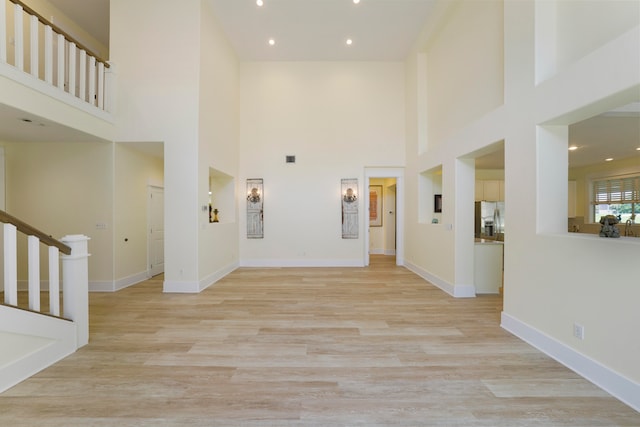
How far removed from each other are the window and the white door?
10821 mm

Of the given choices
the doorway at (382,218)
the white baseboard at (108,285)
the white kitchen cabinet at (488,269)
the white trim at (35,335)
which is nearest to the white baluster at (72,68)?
the white baseboard at (108,285)

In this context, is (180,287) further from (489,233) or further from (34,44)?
(489,233)

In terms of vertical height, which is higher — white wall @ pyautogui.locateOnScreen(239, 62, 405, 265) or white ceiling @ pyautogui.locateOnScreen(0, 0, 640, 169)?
white ceiling @ pyautogui.locateOnScreen(0, 0, 640, 169)

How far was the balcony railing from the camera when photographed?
3.30 m

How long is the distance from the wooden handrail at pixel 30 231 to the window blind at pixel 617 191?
35.4 feet

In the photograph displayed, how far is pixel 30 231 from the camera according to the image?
7.78 feet

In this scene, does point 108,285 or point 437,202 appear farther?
point 437,202

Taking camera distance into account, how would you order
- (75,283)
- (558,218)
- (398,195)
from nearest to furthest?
1. (75,283)
2. (558,218)
3. (398,195)

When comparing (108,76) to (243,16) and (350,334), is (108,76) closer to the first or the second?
(243,16)

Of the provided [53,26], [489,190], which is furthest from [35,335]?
[489,190]

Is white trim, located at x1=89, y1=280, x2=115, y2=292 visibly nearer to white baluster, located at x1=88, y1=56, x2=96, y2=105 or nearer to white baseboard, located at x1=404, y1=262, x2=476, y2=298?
white baluster, located at x1=88, y1=56, x2=96, y2=105

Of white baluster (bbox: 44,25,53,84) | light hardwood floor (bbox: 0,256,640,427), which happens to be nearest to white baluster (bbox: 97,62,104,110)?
white baluster (bbox: 44,25,53,84)

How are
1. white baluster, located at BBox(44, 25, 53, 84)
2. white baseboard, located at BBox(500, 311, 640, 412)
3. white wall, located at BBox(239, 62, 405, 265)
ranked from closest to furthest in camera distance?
white baseboard, located at BBox(500, 311, 640, 412) < white baluster, located at BBox(44, 25, 53, 84) < white wall, located at BBox(239, 62, 405, 265)

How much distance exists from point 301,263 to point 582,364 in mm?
5558
